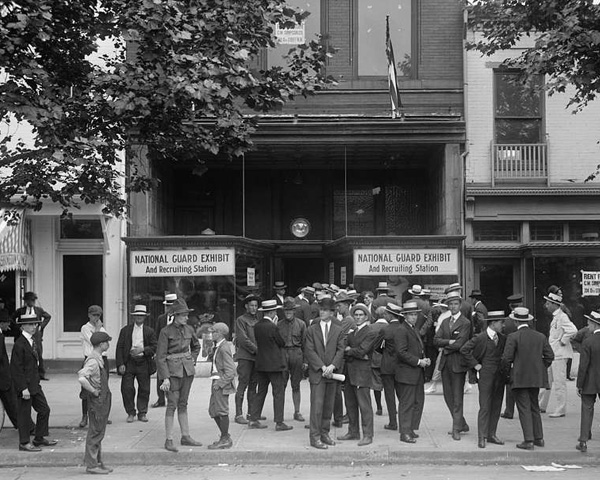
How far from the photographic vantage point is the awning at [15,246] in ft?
53.6

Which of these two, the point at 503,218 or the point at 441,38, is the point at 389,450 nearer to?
the point at 503,218

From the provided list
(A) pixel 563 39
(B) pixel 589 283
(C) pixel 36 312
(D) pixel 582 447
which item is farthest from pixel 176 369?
(B) pixel 589 283

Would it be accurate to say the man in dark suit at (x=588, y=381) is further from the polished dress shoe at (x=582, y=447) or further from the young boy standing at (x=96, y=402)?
the young boy standing at (x=96, y=402)

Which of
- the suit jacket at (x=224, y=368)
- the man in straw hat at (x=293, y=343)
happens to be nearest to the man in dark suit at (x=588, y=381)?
the man in straw hat at (x=293, y=343)

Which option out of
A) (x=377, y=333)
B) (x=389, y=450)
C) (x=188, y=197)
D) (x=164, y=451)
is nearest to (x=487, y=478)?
(x=389, y=450)

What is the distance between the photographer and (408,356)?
34.8 feet

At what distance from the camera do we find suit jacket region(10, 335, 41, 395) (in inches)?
404

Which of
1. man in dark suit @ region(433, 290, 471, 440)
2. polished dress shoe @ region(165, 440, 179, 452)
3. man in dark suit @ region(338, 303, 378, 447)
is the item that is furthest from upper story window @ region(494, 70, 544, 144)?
polished dress shoe @ region(165, 440, 179, 452)

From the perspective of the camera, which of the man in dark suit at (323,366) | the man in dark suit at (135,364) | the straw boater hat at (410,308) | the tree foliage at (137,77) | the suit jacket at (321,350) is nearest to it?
the tree foliage at (137,77)

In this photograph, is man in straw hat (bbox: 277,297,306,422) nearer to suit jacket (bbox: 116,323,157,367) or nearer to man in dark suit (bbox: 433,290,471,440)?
suit jacket (bbox: 116,323,157,367)

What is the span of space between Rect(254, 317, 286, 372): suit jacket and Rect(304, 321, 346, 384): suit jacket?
1143 millimetres

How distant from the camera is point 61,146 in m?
9.70

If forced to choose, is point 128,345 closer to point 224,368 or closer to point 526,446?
point 224,368

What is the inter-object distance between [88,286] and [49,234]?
149cm
